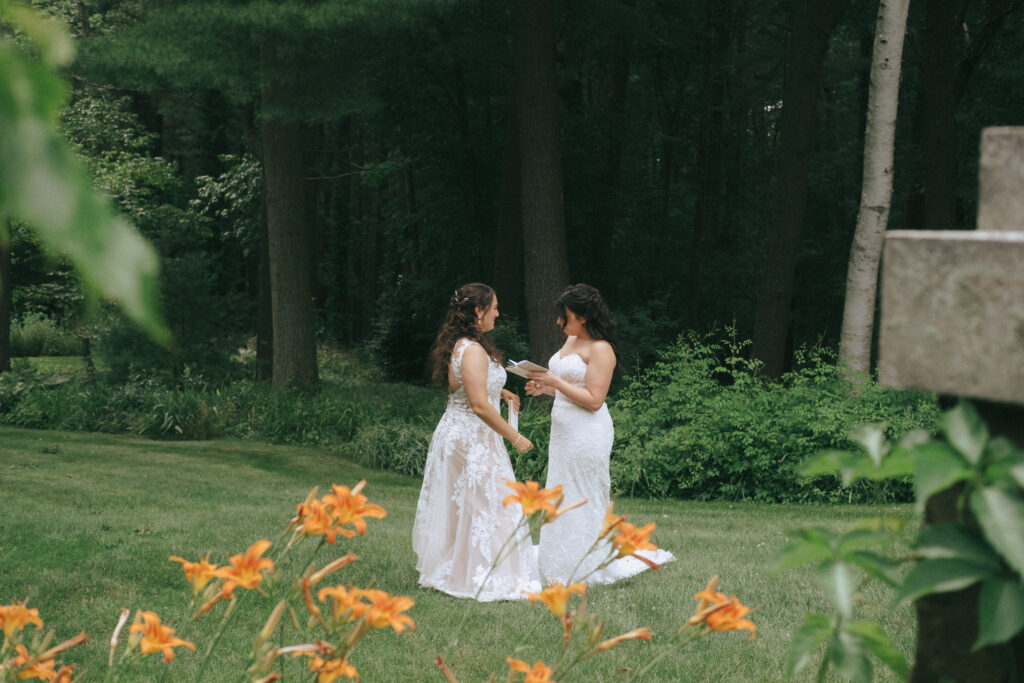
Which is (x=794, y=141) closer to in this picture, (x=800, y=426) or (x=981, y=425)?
(x=800, y=426)

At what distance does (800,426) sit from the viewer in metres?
9.80

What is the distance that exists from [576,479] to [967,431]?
18.1 ft

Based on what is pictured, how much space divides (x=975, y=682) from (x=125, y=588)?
5.58 metres

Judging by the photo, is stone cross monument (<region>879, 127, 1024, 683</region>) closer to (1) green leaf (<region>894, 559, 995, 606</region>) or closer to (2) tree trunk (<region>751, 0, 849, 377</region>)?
(1) green leaf (<region>894, 559, 995, 606</region>)

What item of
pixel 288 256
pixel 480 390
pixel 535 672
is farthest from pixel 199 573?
pixel 288 256

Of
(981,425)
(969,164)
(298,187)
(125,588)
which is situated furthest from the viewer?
(969,164)

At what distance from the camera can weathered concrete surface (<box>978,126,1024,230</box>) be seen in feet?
3.26

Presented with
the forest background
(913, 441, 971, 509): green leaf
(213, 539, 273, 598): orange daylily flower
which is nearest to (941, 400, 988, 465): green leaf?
(913, 441, 971, 509): green leaf

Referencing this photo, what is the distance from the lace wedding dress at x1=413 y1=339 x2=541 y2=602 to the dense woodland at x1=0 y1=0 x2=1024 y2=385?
648 centimetres

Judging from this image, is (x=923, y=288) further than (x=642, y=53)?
No

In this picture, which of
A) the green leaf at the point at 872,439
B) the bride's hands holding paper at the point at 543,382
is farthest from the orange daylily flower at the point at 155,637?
the bride's hands holding paper at the point at 543,382

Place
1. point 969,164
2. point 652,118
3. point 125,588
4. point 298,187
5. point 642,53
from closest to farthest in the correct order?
point 125,588
point 298,187
point 969,164
point 642,53
point 652,118

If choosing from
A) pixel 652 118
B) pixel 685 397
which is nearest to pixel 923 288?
pixel 685 397

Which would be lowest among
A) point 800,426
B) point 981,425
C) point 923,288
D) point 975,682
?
point 800,426
